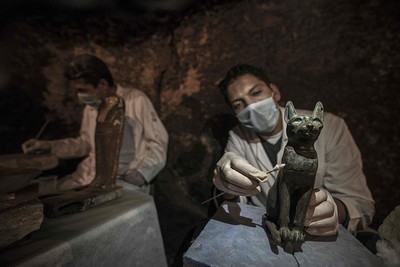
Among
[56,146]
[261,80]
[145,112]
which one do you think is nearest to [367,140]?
[261,80]

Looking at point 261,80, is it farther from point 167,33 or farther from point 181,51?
point 167,33

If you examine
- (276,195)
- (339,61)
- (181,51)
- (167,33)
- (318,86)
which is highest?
(167,33)

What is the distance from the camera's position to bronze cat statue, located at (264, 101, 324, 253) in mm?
796

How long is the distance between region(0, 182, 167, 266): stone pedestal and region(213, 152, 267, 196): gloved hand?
1.79 feet

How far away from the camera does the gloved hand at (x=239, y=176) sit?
37.8 inches

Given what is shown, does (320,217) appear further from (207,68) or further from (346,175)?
(207,68)

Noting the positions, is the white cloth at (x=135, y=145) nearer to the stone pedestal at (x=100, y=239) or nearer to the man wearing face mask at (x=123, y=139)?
the man wearing face mask at (x=123, y=139)

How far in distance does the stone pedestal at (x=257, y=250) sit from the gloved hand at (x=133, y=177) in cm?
116

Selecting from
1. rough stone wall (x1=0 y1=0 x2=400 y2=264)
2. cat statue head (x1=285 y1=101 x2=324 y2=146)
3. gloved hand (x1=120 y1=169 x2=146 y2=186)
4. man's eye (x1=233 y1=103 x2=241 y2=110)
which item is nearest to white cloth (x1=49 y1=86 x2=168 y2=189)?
gloved hand (x1=120 y1=169 x2=146 y2=186)

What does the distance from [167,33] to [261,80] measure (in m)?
1.66

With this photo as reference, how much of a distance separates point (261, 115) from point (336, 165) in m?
0.64

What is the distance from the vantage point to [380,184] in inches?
75.7

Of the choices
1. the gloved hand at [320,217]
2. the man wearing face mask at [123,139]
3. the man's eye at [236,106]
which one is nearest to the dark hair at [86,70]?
the man wearing face mask at [123,139]

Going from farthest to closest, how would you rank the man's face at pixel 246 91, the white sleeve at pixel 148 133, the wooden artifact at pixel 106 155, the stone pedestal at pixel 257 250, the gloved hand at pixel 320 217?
1. the white sleeve at pixel 148 133
2. the man's face at pixel 246 91
3. the wooden artifact at pixel 106 155
4. the gloved hand at pixel 320 217
5. the stone pedestal at pixel 257 250
